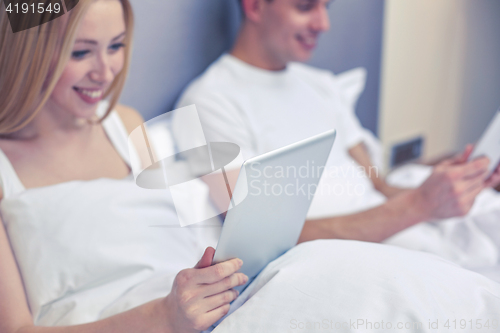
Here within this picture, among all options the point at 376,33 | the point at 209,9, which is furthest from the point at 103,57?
the point at 376,33

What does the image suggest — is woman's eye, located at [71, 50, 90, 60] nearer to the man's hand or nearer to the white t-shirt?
the white t-shirt

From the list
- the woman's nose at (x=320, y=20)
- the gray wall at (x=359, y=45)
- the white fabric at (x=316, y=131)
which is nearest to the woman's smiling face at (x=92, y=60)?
the white fabric at (x=316, y=131)

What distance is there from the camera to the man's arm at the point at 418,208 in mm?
915

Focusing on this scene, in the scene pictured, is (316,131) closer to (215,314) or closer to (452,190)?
(452,190)

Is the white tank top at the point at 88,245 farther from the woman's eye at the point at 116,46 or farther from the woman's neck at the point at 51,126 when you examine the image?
the woman's eye at the point at 116,46

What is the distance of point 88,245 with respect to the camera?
0.67m

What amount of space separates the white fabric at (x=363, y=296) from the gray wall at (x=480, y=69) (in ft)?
6.46

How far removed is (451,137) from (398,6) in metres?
0.82

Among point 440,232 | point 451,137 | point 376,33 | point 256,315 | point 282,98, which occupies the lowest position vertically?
point 451,137

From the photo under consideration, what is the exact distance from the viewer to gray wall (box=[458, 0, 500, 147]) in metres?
2.16

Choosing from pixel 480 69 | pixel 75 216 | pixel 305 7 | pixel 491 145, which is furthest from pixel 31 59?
pixel 480 69

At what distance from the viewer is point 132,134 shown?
85cm

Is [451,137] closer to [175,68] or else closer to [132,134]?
[175,68]

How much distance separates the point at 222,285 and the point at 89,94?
39 centimetres
